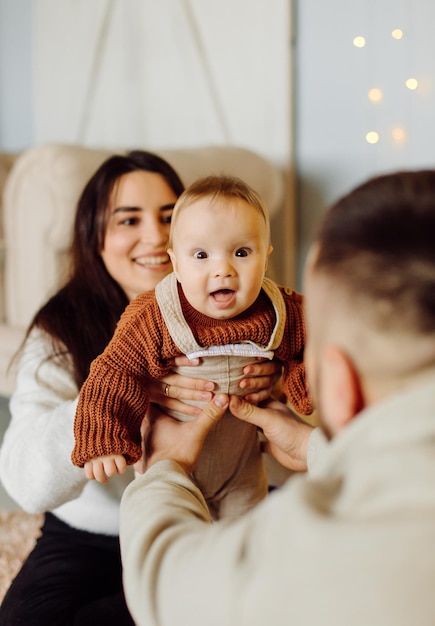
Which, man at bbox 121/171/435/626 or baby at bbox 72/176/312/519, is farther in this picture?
baby at bbox 72/176/312/519

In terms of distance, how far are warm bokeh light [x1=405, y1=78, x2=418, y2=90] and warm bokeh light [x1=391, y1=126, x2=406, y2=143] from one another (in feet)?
0.44

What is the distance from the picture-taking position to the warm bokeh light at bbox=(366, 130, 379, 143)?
256 cm

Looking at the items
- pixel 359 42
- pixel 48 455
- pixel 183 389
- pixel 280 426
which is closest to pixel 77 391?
pixel 48 455

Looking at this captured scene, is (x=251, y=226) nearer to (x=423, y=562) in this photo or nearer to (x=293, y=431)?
(x=293, y=431)

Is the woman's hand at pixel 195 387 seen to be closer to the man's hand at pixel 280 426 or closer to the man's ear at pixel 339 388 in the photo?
the man's hand at pixel 280 426

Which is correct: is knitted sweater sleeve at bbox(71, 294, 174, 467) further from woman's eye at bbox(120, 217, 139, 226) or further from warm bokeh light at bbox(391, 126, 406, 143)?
warm bokeh light at bbox(391, 126, 406, 143)

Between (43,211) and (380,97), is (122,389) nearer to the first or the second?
(43,211)

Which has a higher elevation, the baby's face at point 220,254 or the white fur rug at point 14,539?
the baby's face at point 220,254

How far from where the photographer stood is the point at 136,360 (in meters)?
1.08

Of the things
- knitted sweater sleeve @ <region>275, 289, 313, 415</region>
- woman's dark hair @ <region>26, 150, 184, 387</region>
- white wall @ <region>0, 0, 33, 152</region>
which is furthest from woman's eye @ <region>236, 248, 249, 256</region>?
white wall @ <region>0, 0, 33, 152</region>

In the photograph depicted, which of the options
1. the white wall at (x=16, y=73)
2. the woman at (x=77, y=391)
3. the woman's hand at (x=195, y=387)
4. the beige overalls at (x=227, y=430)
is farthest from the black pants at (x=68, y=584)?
the white wall at (x=16, y=73)

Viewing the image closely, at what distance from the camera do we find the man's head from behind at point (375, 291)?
22.9 inches

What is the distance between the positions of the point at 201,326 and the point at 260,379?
0.15m

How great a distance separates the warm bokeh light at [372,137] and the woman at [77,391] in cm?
123
